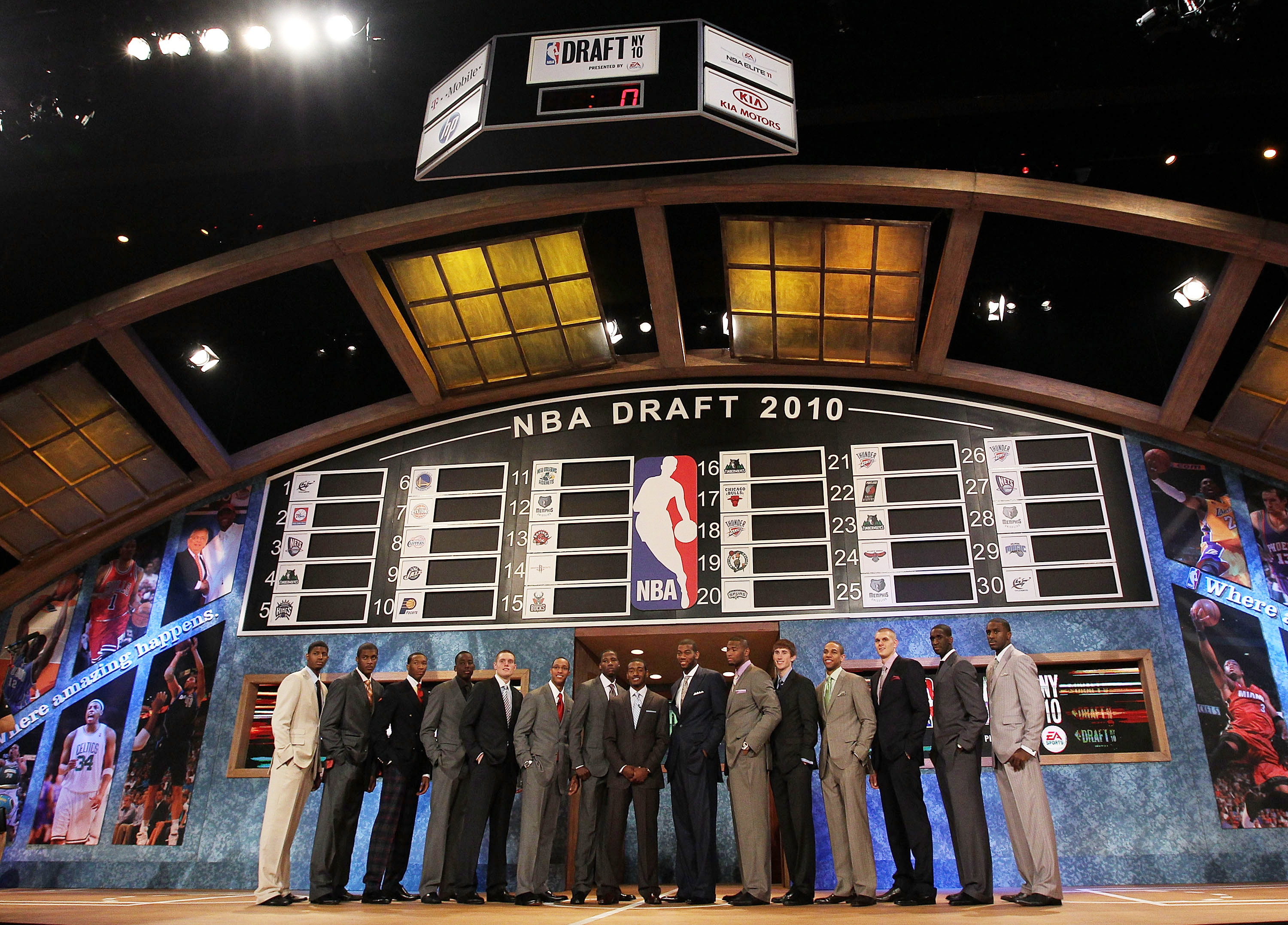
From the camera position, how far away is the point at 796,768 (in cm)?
608

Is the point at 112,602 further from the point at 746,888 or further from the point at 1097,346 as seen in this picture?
the point at 1097,346

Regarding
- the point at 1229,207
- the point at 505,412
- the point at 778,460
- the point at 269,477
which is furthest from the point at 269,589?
the point at 1229,207

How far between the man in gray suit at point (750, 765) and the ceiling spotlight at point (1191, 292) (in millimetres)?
6131

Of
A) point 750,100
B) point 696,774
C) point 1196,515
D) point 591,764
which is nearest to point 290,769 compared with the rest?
point 591,764

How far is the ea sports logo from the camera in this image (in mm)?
8320

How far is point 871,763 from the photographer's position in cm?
618

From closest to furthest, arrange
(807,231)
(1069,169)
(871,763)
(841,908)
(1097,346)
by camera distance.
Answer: (841,908) < (871,763) < (1069,169) < (807,231) < (1097,346)

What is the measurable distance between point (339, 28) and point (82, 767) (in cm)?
794

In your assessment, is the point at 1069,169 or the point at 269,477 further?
the point at 269,477

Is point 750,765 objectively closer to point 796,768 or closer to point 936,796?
point 796,768

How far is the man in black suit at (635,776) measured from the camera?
6164mm

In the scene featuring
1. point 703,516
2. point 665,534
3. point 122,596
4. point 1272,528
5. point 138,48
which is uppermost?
point 138,48

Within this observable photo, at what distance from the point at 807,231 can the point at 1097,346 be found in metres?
3.54

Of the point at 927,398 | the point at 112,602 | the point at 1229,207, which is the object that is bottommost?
the point at 112,602
